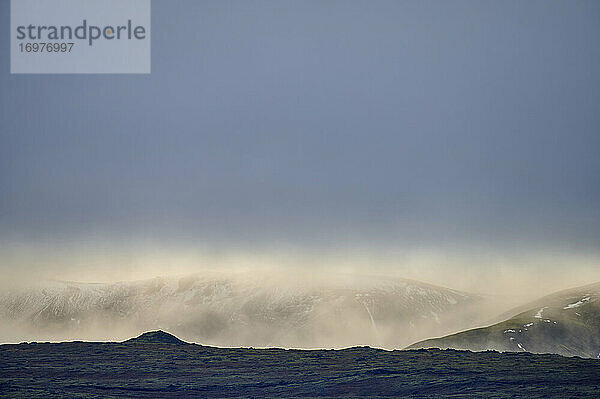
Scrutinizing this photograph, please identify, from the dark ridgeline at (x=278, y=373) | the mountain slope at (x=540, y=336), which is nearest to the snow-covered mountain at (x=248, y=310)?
the mountain slope at (x=540, y=336)

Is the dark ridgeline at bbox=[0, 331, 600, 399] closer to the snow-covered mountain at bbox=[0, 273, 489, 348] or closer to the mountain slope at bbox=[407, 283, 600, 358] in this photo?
the snow-covered mountain at bbox=[0, 273, 489, 348]

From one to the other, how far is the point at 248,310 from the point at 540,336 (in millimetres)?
38465

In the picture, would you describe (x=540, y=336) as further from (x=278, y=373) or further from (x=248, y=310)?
(x=278, y=373)

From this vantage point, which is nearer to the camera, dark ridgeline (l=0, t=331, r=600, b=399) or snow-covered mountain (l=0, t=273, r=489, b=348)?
snow-covered mountain (l=0, t=273, r=489, b=348)

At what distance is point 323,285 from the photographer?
70375mm

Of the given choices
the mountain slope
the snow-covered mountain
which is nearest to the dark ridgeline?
the snow-covered mountain

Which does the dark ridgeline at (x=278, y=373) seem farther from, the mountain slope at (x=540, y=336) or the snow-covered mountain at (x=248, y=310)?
the mountain slope at (x=540, y=336)

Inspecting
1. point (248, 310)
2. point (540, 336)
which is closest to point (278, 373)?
point (248, 310)

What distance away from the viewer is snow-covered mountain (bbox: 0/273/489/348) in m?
65.1

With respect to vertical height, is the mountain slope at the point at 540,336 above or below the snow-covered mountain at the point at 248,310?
below

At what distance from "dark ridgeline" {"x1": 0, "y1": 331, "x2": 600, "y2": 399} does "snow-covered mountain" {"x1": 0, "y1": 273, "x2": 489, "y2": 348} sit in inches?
142

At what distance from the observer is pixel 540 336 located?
318 feet

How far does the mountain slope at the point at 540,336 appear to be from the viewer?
90.8 metres

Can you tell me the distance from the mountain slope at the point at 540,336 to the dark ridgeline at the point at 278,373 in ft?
20.9
